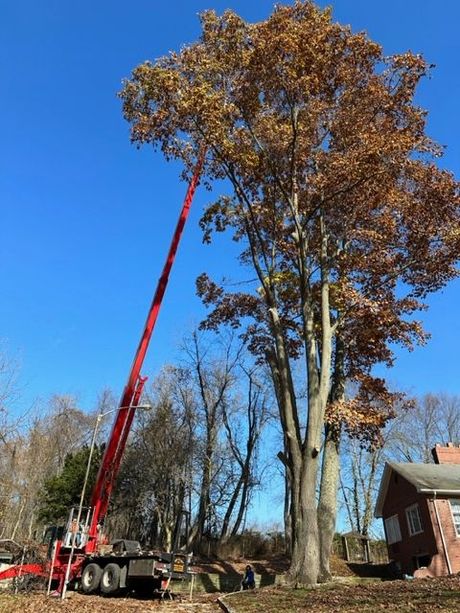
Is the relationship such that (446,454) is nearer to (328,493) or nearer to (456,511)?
(456,511)

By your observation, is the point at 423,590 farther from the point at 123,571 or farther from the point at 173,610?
the point at 123,571

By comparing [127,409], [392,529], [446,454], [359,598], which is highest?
[446,454]

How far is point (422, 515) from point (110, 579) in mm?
19454

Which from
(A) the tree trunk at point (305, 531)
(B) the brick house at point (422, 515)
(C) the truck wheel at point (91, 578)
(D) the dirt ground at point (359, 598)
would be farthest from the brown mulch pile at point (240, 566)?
(D) the dirt ground at point (359, 598)

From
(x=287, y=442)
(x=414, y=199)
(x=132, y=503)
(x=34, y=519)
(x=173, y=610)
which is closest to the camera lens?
(x=173, y=610)

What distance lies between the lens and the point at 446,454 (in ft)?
117

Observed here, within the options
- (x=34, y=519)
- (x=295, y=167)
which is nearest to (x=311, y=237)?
(x=295, y=167)

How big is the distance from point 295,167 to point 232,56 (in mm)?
3537

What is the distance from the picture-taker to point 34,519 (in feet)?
141

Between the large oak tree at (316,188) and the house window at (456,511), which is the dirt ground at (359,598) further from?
the house window at (456,511)

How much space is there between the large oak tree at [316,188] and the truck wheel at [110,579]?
5502mm

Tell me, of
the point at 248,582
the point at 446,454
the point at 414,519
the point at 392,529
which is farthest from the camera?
the point at 446,454

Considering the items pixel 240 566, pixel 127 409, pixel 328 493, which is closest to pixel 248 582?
pixel 328 493

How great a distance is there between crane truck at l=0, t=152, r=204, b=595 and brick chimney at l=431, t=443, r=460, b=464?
24.3 meters
